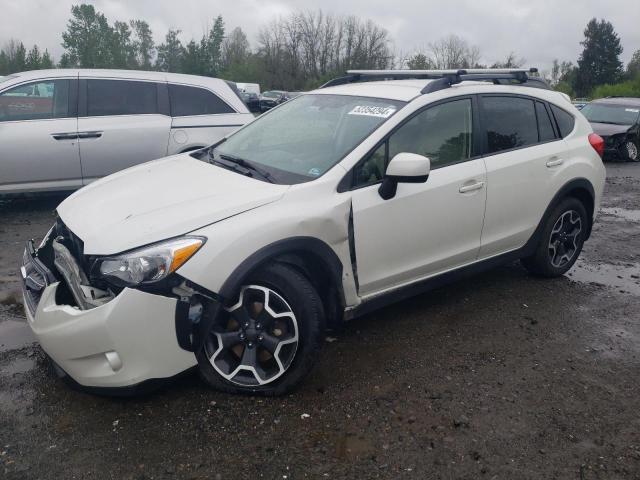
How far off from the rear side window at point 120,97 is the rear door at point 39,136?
0.21 meters

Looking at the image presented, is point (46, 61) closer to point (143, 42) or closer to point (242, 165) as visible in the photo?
point (143, 42)

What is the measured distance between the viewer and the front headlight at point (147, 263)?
2.83 m

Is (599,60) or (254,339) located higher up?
(599,60)

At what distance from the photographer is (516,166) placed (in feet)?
14.5

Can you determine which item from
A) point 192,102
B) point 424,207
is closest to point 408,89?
point 424,207

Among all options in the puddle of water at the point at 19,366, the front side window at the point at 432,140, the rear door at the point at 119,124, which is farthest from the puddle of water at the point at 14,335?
the rear door at the point at 119,124

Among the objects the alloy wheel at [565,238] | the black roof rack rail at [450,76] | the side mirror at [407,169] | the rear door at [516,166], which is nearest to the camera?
the side mirror at [407,169]

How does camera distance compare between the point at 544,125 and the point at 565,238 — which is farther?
the point at 565,238

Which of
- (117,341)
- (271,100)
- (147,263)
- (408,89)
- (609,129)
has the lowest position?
(117,341)

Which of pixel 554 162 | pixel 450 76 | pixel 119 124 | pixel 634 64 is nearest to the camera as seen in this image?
pixel 450 76

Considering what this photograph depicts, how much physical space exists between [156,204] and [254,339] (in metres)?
0.91

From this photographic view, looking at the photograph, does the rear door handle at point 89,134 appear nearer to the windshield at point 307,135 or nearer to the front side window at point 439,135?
the windshield at point 307,135

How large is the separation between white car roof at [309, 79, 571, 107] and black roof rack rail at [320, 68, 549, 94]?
5cm

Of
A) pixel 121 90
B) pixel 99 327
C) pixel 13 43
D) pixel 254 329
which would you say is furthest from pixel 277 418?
pixel 13 43
